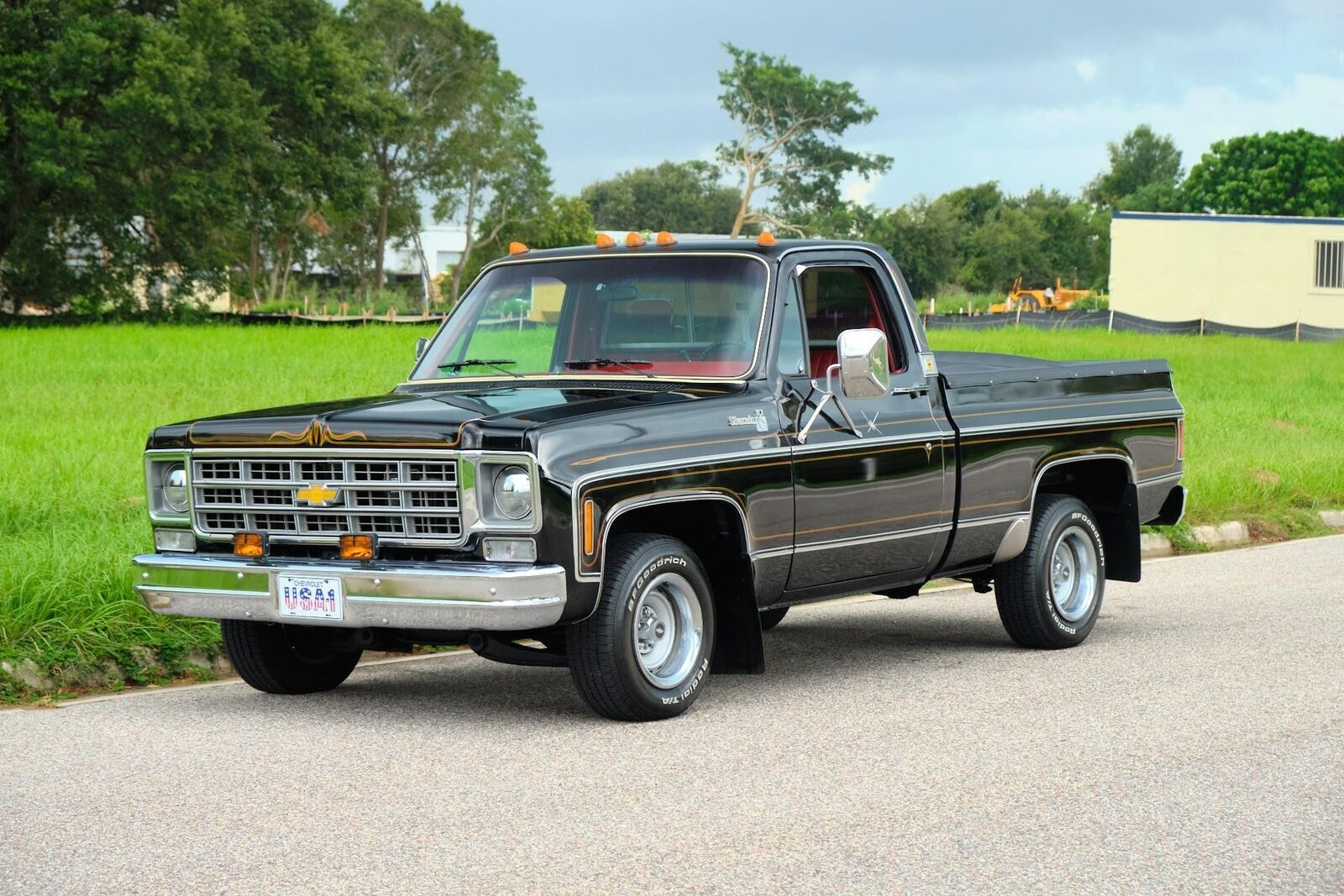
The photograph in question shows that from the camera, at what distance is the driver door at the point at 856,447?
786 centimetres

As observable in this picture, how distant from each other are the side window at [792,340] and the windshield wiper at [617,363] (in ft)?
1.96

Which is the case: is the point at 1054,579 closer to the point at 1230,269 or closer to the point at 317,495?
the point at 317,495

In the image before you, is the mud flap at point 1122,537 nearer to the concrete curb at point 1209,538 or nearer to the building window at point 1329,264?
the concrete curb at point 1209,538

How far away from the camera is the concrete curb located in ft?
45.9

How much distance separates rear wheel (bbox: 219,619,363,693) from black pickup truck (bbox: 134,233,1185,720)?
0.04 feet

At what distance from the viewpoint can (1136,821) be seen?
18.7ft

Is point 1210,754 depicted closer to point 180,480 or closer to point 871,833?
point 871,833

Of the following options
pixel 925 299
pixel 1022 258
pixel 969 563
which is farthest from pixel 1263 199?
pixel 969 563

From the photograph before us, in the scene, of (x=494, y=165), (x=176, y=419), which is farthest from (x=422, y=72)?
(x=176, y=419)

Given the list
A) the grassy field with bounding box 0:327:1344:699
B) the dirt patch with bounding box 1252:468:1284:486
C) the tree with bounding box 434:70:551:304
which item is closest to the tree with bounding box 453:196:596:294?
the tree with bounding box 434:70:551:304

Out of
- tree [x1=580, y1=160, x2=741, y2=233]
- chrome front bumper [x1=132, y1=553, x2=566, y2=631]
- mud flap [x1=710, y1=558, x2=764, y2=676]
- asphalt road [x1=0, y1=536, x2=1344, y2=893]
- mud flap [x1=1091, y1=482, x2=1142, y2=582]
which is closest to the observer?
asphalt road [x1=0, y1=536, x2=1344, y2=893]

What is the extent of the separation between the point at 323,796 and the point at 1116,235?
54987mm

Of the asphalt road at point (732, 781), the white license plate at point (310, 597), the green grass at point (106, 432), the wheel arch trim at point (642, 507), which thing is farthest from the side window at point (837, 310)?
the green grass at point (106, 432)

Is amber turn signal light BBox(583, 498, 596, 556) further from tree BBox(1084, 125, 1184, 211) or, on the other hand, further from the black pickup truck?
tree BBox(1084, 125, 1184, 211)
